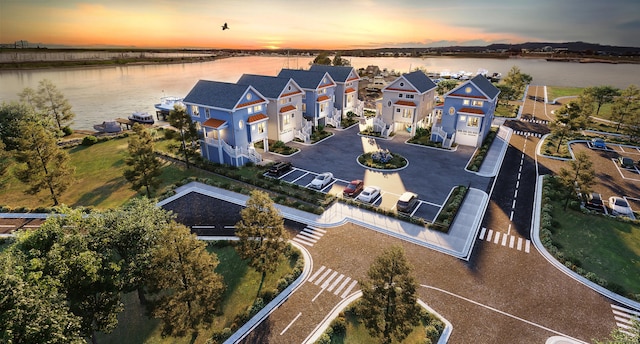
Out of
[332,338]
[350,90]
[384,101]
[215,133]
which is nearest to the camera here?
[332,338]

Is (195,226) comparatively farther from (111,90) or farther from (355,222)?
(111,90)

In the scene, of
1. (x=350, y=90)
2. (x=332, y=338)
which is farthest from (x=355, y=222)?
(x=350, y=90)

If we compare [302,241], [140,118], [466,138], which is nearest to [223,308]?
[302,241]

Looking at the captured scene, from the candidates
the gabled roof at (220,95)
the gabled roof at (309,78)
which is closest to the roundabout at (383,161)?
the gabled roof at (220,95)

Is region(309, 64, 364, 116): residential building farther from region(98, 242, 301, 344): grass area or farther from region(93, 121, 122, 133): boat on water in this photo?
region(98, 242, 301, 344): grass area

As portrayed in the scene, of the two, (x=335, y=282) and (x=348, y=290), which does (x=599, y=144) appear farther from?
(x=335, y=282)

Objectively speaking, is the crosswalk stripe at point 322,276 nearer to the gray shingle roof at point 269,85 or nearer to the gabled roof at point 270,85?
the gabled roof at point 270,85

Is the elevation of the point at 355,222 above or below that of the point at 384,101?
below
